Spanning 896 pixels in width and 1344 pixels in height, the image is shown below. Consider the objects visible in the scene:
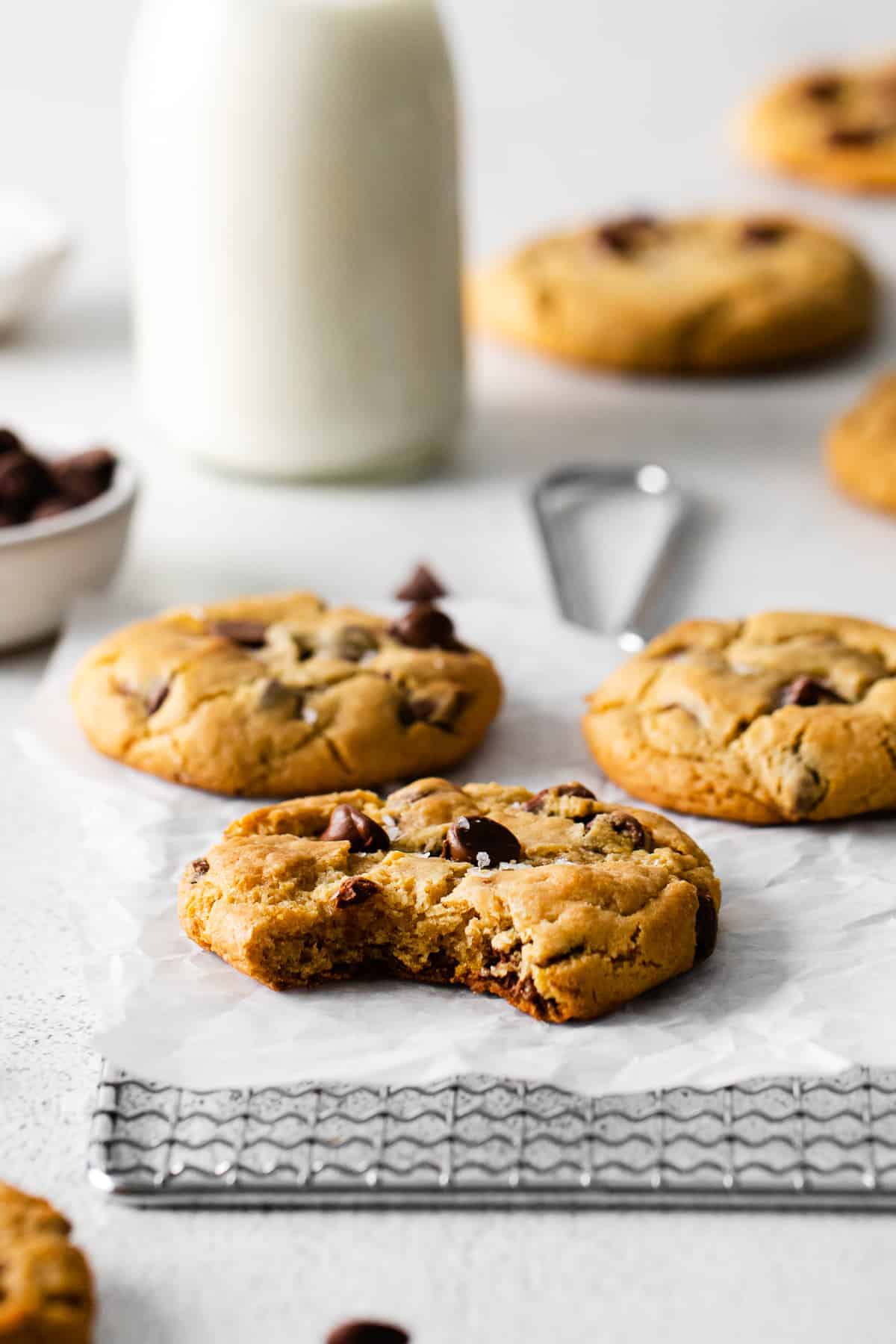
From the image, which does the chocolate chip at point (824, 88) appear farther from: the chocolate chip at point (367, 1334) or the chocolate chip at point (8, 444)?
the chocolate chip at point (367, 1334)

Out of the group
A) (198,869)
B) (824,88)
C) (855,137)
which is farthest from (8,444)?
(824,88)

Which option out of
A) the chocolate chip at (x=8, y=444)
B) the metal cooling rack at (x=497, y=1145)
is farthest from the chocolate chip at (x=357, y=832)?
the chocolate chip at (x=8, y=444)

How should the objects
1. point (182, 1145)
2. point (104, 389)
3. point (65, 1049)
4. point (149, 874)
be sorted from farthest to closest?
point (104, 389) < point (149, 874) < point (65, 1049) < point (182, 1145)

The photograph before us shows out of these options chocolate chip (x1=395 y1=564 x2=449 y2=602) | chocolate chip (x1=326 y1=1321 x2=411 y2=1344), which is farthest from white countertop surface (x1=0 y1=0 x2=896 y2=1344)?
chocolate chip (x1=395 y1=564 x2=449 y2=602)

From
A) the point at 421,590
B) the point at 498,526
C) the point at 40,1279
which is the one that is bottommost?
the point at 498,526

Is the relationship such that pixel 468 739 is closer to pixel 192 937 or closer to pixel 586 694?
pixel 586 694

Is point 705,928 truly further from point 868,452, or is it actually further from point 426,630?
point 868,452

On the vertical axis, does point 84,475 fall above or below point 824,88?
above

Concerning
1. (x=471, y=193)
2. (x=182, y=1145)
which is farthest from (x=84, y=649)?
(x=471, y=193)
